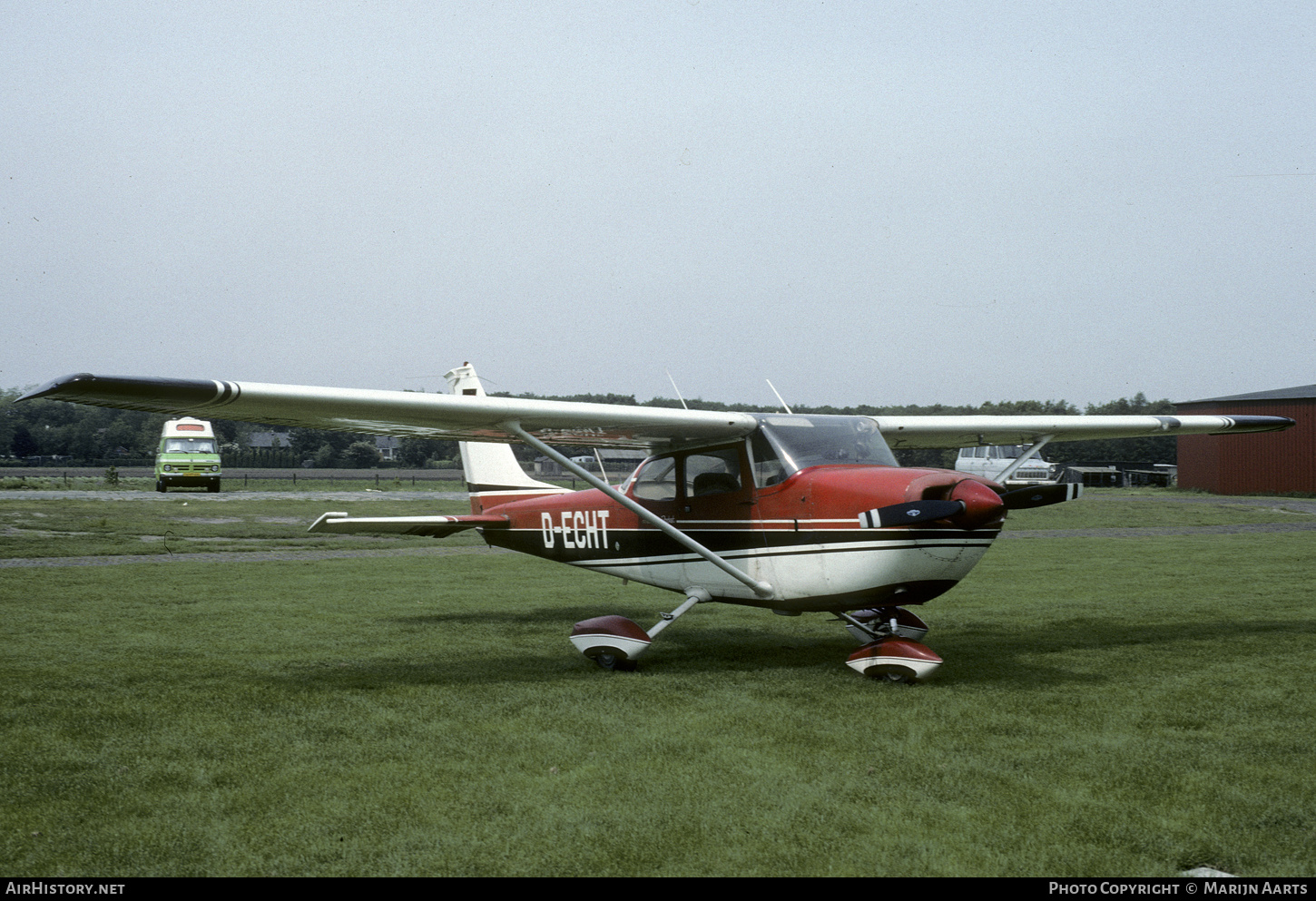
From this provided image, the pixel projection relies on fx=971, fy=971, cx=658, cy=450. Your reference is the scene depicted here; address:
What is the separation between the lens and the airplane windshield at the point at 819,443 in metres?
8.38

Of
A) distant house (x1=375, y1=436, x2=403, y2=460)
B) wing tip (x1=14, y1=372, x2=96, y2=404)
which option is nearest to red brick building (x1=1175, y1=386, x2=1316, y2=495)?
wing tip (x1=14, y1=372, x2=96, y2=404)

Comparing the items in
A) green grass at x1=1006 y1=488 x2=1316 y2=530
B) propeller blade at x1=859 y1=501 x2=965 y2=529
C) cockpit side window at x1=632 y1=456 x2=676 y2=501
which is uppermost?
cockpit side window at x1=632 y1=456 x2=676 y2=501

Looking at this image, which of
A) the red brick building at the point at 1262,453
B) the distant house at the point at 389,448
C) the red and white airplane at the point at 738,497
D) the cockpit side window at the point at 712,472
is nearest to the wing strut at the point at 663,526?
the red and white airplane at the point at 738,497

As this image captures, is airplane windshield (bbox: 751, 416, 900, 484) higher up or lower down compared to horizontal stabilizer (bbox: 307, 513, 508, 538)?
higher up

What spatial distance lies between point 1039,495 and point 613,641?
3.84 metres

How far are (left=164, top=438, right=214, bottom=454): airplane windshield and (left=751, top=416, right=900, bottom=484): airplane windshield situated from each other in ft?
128

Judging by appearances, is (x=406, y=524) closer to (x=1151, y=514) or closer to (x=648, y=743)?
(x=648, y=743)

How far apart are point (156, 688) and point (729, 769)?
4549 mm

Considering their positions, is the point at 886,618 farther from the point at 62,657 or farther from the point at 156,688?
the point at 62,657

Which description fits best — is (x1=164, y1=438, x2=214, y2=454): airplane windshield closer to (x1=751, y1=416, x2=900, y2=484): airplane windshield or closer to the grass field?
the grass field

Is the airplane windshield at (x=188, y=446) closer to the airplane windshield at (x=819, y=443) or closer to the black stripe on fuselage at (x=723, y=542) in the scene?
the black stripe on fuselage at (x=723, y=542)

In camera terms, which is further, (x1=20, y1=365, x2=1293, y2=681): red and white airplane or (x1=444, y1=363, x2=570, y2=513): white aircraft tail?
(x1=444, y1=363, x2=570, y2=513): white aircraft tail

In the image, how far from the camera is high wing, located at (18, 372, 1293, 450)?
6.54 meters

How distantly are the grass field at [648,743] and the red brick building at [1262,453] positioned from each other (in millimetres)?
38220
